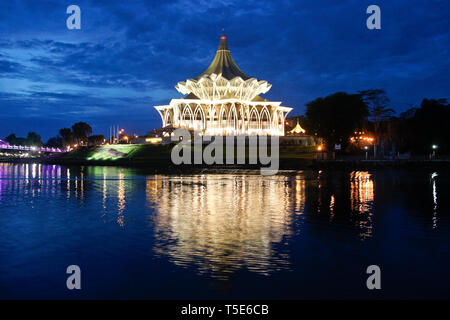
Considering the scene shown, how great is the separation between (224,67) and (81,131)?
2279 inches

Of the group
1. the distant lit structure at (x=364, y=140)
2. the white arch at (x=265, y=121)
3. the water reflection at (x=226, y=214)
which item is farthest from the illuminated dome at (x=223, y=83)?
the water reflection at (x=226, y=214)

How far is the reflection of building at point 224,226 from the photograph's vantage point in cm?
1066

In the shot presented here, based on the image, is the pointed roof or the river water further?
the pointed roof

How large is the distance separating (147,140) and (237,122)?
15023mm

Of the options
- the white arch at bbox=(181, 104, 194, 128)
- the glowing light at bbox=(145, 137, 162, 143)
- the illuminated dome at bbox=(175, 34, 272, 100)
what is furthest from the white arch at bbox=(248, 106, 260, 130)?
the glowing light at bbox=(145, 137, 162, 143)

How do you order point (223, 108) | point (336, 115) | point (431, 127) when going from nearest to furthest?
1. point (336, 115)
2. point (431, 127)
3. point (223, 108)

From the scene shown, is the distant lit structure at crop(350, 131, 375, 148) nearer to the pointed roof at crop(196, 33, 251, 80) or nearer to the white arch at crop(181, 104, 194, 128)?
the pointed roof at crop(196, 33, 251, 80)

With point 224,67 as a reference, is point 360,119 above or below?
below

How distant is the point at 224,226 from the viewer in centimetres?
1485

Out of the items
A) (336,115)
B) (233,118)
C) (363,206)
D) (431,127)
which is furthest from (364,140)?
(363,206)

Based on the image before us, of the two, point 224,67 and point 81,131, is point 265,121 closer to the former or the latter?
point 224,67

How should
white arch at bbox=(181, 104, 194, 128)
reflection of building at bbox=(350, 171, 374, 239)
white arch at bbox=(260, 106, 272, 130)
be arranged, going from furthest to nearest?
white arch at bbox=(260, 106, 272, 130) → white arch at bbox=(181, 104, 194, 128) → reflection of building at bbox=(350, 171, 374, 239)

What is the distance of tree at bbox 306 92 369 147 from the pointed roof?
21811 millimetres

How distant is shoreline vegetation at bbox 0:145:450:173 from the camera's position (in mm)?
48000
